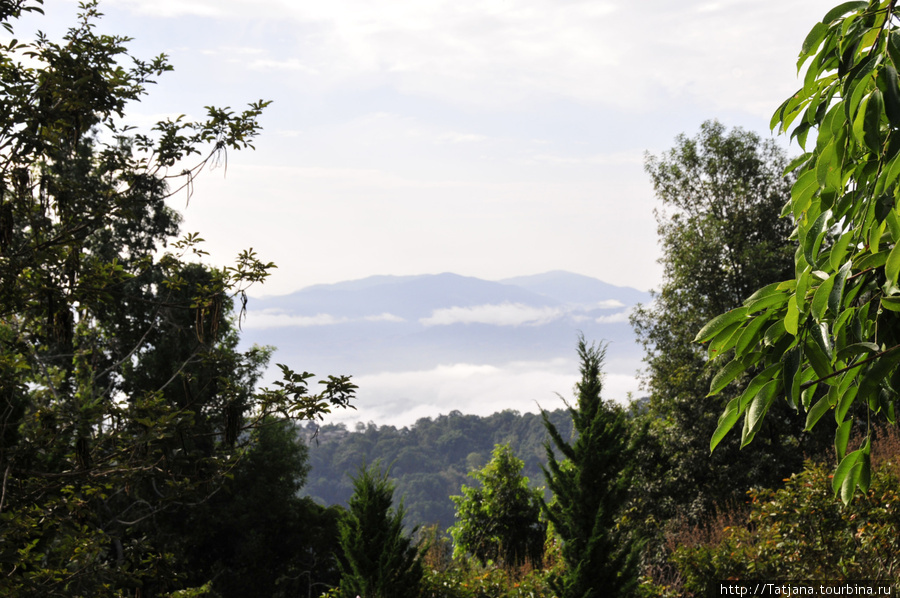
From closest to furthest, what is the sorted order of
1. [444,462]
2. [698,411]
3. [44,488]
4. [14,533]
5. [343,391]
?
[14,533] < [44,488] < [343,391] < [698,411] < [444,462]

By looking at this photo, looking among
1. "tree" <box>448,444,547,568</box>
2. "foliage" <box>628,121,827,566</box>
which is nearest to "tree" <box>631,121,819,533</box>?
"foliage" <box>628,121,827,566</box>

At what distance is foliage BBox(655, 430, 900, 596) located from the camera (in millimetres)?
6262

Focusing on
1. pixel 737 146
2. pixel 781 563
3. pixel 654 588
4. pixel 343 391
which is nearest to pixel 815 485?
pixel 781 563

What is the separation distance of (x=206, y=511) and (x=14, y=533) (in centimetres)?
1425

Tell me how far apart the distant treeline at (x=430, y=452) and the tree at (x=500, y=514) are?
3750 cm

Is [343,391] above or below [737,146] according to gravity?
below

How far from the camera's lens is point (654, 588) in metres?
7.61

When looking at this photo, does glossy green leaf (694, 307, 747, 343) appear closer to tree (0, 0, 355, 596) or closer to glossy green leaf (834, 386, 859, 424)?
glossy green leaf (834, 386, 859, 424)

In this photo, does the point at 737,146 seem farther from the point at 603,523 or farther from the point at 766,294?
the point at 766,294

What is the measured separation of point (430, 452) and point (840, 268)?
6702 cm

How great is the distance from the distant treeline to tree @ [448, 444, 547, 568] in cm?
3750

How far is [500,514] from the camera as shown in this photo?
49.6 ft

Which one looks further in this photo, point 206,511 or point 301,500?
point 301,500

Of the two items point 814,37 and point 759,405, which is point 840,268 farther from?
point 814,37
